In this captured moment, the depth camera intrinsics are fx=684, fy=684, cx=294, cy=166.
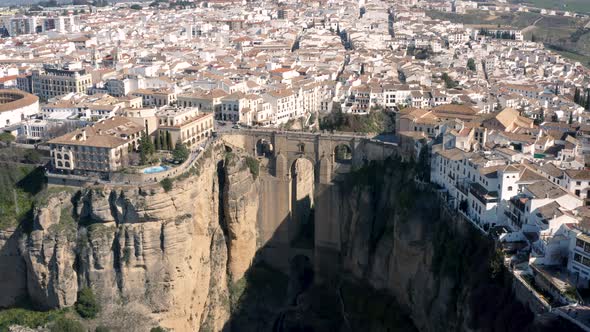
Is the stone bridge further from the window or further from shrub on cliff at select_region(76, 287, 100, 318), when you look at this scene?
shrub on cliff at select_region(76, 287, 100, 318)

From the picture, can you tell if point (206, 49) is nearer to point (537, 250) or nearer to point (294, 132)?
point (294, 132)

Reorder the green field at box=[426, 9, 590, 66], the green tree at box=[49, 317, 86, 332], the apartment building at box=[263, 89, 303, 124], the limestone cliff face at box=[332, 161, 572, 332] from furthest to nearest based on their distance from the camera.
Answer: the green field at box=[426, 9, 590, 66] → the apartment building at box=[263, 89, 303, 124] → the green tree at box=[49, 317, 86, 332] → the limestone cliff face at box=[332, 161, 572, 332]

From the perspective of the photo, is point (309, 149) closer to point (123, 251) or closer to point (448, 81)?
point (123, 251)

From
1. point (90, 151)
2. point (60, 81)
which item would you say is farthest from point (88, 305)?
point (60, 81)

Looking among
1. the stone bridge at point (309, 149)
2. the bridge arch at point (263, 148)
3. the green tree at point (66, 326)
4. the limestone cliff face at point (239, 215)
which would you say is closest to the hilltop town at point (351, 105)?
the stone bridge at point (309, 149)

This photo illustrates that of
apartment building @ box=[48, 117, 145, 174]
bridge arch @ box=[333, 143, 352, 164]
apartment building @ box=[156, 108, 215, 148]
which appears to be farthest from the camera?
bridge arch @ box=[333, 143, 352, 164]

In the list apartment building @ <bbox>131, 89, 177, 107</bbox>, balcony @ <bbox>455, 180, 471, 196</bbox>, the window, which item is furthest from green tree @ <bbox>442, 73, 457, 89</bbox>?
balcony @ <bbox>455, 180, 471, 196</bbox>

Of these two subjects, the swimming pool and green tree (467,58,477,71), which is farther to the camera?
green tree (467,58,477,71)
